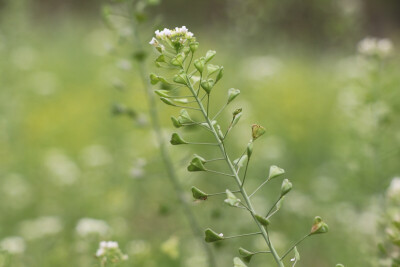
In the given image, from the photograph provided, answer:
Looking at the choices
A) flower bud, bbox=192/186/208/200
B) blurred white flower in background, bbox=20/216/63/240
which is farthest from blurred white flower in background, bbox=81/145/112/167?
flower bud, bbox=192/186/208/200

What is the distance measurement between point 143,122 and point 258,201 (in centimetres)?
156

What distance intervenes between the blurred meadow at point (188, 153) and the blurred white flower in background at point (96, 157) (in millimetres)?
18

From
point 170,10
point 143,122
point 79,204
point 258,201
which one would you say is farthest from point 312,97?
point 170,10

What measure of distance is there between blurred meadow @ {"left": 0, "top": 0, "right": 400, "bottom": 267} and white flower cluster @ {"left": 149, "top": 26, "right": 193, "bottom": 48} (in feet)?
2.23

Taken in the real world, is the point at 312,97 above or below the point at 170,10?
below

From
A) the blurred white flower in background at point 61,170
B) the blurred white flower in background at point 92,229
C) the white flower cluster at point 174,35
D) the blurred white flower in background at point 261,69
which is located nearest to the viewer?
the white flower cluster at point 174,35

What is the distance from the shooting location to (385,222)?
1.99 meters

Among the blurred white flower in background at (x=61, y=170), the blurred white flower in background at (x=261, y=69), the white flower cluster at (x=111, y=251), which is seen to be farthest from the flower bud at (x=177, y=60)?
the blurred white flower in background at (x=261, y=69)

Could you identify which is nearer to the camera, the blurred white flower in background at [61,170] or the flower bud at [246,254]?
the flower bud at [246,254]

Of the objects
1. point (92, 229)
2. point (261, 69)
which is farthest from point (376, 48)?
point (261, 69)

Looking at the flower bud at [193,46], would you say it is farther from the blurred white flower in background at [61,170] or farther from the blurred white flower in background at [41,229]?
the blurred white flower in background at [61,170]

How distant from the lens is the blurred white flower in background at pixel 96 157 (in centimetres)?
443

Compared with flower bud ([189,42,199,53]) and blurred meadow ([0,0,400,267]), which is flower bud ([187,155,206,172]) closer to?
flower bud ([189,42,199,53])

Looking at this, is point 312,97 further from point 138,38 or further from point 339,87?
point 138,38
